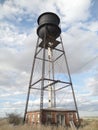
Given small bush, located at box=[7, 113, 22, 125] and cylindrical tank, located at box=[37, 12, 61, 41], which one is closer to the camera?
cylindrical tank, located at box=[37, 12, 61, 41]

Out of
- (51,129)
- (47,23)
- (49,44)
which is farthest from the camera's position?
(49,44)

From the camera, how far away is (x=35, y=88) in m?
16.4

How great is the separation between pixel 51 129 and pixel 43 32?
1173 centimetres

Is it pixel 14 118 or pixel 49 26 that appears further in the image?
pixel 14 118

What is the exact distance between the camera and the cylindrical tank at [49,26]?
58.5ft

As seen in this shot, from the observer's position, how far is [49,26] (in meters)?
17.9

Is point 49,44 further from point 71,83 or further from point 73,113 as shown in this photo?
point 73,113

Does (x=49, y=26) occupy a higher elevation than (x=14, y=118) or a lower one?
higher

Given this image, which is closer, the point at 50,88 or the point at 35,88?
the point at 35,88

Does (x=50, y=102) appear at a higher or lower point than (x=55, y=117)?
higher

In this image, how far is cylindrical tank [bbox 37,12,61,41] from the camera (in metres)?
17.8

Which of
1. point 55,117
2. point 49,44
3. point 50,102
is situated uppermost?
point 49,44

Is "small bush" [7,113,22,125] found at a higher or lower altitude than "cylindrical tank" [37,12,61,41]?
lower

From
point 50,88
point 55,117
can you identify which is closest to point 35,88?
point 50,88
